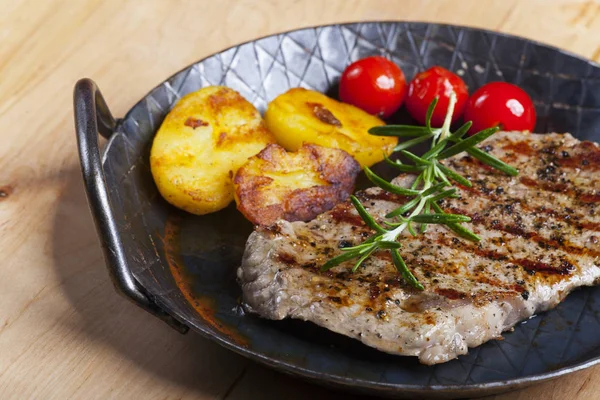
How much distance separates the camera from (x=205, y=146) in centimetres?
320

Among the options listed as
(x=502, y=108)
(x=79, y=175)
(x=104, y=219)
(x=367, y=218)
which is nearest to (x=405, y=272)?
(x=367, y=218)

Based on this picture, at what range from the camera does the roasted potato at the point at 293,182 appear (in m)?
2.99

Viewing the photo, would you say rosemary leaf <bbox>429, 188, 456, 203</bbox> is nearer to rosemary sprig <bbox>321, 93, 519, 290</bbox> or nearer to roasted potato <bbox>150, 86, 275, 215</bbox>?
rosemary sprig <bbox>321, 93, 519, 290</bbox>

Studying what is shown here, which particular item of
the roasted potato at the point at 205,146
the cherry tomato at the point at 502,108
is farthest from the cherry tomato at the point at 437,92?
the roasted potato at the point at 205,146

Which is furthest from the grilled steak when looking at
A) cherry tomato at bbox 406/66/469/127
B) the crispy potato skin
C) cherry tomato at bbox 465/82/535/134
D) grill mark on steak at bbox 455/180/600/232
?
cherry tomato at bbox 406/66/469/127

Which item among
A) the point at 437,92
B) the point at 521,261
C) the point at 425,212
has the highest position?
the point at 437,92

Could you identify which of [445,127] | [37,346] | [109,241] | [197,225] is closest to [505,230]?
[445,127]

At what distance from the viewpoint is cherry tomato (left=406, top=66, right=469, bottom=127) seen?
11.9 feet

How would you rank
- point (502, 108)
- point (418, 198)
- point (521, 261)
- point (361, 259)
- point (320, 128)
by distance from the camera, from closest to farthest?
point (361, 259) → point (521, 261) → point (418, 198) → point (320, 128) → point (502, 108)

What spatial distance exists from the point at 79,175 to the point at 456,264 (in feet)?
6.30

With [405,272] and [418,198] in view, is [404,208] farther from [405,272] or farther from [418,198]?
[405,272]

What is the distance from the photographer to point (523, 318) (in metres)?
2.66

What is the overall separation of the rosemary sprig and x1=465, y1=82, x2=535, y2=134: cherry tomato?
0.38m

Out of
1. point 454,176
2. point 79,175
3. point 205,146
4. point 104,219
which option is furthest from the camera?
point 79,175
